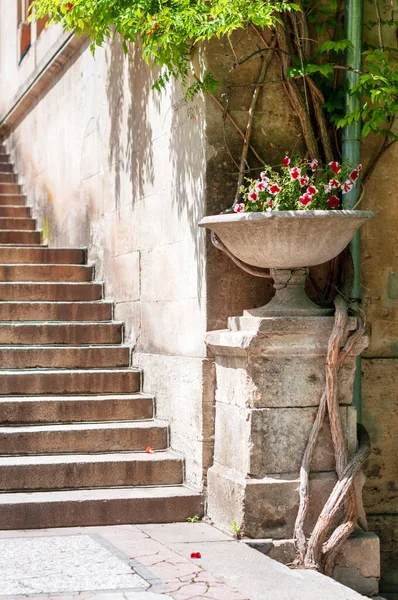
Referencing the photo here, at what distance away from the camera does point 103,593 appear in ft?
13.5

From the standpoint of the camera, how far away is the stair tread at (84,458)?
593cm

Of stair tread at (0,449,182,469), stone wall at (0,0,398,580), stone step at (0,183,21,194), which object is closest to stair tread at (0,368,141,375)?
stone wall at (0,0,398,580)

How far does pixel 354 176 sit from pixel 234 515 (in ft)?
6.16

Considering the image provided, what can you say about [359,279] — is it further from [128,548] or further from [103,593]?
[103,593]

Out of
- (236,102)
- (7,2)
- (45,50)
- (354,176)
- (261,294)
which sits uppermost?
(7,2)

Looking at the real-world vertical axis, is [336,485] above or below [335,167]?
below

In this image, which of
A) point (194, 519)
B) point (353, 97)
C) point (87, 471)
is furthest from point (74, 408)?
point (353, 97)

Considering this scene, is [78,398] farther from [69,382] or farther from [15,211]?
[15,211]

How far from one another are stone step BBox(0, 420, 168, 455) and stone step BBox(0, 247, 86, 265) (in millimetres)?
2439

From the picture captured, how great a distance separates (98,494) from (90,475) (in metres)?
0.21

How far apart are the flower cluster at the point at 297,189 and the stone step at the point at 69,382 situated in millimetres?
1871

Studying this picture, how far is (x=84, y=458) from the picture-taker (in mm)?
6105

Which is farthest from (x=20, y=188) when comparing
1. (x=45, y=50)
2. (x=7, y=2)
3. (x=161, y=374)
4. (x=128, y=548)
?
(x=128, y=548)

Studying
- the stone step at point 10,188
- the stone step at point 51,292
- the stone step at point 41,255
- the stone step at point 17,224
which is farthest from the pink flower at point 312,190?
the stone step at point 10,188
